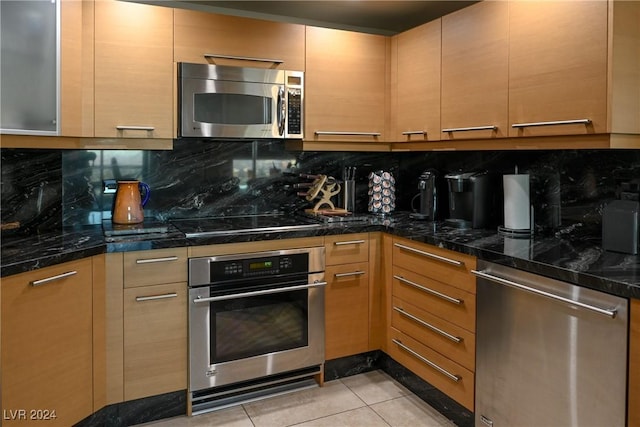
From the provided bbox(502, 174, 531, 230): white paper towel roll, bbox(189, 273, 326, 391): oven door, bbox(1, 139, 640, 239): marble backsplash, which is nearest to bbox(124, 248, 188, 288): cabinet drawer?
bbox(189, 273, 326, 391): oven door

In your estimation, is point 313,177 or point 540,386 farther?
point 313,177

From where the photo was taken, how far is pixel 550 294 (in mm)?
1745

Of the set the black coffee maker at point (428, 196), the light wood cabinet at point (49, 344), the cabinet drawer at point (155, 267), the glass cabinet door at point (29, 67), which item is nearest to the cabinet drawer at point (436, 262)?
the black coffee maker at point (428, 196)

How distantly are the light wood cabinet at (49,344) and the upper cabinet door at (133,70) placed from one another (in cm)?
77

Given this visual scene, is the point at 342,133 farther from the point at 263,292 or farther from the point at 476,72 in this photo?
the point at 263,292

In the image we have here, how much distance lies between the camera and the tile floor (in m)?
2.38

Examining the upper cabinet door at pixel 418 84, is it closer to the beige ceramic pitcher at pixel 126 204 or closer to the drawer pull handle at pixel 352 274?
the drawer pull handle at pixel 352 274

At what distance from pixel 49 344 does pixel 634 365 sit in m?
2.12

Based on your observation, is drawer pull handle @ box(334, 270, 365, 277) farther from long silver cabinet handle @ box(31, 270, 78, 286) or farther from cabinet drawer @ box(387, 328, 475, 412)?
Result: long silver cabinet handle @ box(31, 270, 78, 286)

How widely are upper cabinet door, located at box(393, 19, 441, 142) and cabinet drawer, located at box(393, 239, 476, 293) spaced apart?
66cm

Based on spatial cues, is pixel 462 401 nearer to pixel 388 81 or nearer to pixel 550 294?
pixel 550 294

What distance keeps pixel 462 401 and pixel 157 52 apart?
90.4 inches

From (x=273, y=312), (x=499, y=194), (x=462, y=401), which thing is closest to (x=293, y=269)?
(x=273, y=312)

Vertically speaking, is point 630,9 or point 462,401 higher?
point 630,9
